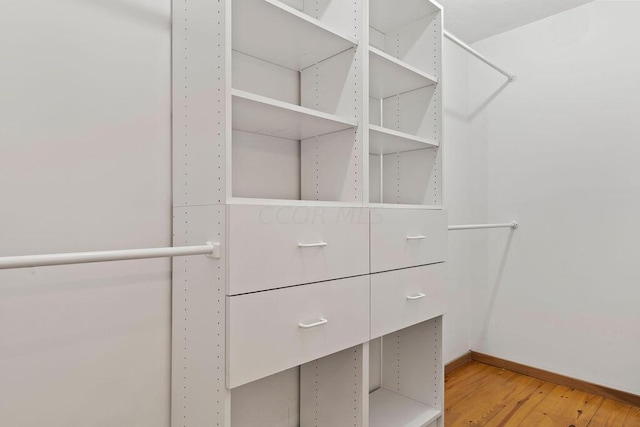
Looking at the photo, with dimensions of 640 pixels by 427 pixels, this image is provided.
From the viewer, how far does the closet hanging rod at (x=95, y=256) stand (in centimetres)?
75

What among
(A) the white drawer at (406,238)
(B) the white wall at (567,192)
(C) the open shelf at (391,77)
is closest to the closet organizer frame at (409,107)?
(C) the open shelf at (391,77)

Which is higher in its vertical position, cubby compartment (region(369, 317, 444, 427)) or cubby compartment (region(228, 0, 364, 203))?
cubby compartment (region(228, 0, 364, 203))

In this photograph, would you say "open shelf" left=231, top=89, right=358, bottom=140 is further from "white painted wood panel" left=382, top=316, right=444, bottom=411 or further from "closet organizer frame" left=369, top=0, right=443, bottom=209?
"white painted wood panel" left=382, top=316, right=444, bottom=411

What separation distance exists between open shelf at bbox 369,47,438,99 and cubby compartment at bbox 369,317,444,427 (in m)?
1.21

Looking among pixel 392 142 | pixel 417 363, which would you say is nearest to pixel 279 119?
pixel 392 142

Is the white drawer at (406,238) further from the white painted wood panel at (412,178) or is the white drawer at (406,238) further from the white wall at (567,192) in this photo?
the white wall at (567,192)

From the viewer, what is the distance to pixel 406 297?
5.33 feet

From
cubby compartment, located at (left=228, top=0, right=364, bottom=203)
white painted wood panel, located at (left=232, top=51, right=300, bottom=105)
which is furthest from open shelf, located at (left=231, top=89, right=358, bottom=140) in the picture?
white painted wood panel, located at (left=232, top=51, right=300, bottom=105)

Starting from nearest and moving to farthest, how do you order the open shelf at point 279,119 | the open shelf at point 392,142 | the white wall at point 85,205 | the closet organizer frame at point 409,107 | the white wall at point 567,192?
the white wall at point 85,205 → the open shelf at point 279,119 → the open shelf at point 392,142 → the closet organizer frame at point 409,107 → the white wall at point 567,192

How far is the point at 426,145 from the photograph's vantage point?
1823mm

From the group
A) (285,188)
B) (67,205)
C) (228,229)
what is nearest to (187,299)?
(228,229)

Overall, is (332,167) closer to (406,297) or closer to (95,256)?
(406,297)

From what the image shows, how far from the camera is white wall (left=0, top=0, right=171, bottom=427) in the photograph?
1005 millimetres

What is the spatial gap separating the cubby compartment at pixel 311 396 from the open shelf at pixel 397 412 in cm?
31
